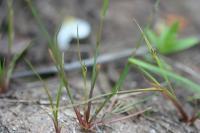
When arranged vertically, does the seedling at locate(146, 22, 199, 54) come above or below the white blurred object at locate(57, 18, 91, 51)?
below

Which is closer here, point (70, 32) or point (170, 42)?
point (170, 42)

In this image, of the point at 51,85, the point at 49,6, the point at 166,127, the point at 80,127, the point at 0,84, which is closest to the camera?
the point at 80,127

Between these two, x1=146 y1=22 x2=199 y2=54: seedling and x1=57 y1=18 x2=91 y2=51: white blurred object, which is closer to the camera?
x1=146 y1=22 x2=199 y2=54: seedling

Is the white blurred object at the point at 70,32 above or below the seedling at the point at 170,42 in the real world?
above

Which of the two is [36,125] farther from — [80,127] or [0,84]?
[0,84]

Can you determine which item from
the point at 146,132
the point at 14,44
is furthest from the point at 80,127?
the point at 14,44

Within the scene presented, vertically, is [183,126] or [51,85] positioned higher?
[51,85]

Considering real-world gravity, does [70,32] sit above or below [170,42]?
above

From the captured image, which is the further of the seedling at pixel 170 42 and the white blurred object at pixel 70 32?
the white blurred object at pixel 70 32
